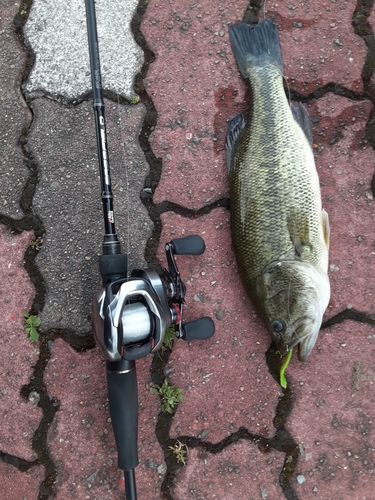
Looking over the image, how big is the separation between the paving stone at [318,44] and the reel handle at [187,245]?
1282 millimetres

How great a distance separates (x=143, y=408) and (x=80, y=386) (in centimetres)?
40

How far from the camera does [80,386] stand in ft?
8.79

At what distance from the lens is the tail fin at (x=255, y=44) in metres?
2.84

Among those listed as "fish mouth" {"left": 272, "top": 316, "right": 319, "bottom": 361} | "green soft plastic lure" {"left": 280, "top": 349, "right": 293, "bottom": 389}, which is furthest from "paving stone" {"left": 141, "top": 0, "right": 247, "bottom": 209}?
"green soft plastic lure" {"left": 280, "top": 349, "right": 293, "bottom": 389}

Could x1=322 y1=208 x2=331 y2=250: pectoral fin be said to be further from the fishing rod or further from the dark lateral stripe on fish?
the fishing rod

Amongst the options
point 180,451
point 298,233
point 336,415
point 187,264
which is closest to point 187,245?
point 187,264

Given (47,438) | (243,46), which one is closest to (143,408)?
(47,438)

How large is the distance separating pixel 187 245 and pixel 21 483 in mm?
1708

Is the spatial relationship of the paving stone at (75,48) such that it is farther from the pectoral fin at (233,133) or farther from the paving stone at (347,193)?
the paving stone at (347,193)

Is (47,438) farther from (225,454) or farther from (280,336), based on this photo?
(280,336)

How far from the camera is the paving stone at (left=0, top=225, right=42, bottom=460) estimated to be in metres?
2.65

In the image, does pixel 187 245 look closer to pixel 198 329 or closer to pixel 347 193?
pixel 198 329

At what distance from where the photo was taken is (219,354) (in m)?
2.71

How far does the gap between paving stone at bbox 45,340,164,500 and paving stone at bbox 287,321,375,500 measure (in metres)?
0.85
